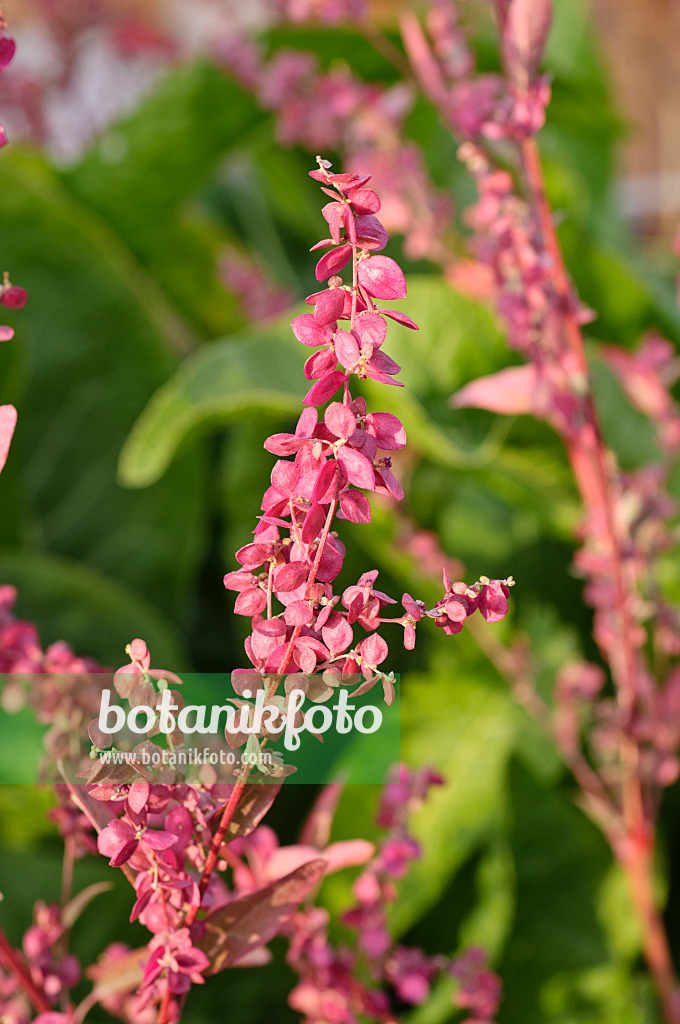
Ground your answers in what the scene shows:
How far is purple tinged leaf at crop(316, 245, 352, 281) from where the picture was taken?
0.51ft

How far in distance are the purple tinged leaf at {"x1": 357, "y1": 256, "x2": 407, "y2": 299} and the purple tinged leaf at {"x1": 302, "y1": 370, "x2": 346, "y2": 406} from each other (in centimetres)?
2

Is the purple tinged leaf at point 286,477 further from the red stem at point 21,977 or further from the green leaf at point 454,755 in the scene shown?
the green leaf at point 454,755

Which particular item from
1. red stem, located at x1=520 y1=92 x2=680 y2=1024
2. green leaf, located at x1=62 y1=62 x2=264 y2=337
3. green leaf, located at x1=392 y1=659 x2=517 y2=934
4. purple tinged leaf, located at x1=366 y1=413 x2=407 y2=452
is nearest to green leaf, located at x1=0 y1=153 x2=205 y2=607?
green leaf, located at x1=62 y1=62 x2=264 y2=337

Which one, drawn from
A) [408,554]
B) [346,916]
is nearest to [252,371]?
[408,554]

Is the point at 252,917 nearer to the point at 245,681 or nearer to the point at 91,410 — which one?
the point at 245,681

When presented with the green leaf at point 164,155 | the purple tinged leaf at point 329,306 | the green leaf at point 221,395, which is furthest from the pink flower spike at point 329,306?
the green leaf at point 164,155

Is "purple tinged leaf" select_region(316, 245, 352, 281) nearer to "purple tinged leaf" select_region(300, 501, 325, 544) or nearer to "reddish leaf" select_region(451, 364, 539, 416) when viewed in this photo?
"purple tinged leaf" select_region(300, 501, 325, 544)

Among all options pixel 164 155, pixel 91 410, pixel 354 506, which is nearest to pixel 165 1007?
pixel 354 506

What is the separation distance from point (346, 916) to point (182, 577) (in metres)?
0.30

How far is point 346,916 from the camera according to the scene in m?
0.28

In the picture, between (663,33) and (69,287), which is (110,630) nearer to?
(69,287)

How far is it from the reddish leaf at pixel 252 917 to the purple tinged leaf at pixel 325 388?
0.11 m

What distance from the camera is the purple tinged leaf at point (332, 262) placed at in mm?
156

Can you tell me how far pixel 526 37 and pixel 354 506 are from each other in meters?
0.18
